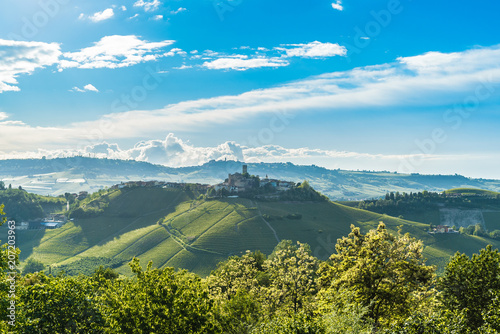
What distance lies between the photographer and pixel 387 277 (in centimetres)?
2867

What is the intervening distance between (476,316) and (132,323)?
2714cm

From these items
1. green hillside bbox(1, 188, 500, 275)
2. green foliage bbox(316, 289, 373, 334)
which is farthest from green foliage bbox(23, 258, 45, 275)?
green foliage bbox(316, 289, 373, 334)

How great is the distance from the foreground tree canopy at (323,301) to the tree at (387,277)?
8 cm

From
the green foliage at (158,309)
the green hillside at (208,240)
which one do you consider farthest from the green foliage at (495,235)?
the green foliage at (158,309)

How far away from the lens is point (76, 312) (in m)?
30.0

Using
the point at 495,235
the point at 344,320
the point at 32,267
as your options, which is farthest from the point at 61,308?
the point at 495,235

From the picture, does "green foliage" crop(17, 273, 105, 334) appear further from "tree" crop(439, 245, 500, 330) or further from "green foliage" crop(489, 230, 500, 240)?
"green foliage" crop(489, 230, 500, 240)

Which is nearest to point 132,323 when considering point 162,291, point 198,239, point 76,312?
point 162,291

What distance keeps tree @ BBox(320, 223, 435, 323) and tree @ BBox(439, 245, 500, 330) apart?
2.69m

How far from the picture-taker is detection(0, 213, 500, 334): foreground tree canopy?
2330cm

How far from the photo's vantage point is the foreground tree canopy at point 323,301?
23297 millimetres

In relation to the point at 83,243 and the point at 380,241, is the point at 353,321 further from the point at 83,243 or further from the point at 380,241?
the point at 83,243

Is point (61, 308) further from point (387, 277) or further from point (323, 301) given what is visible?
point (387, 277)

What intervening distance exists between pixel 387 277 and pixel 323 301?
5.67 meters
